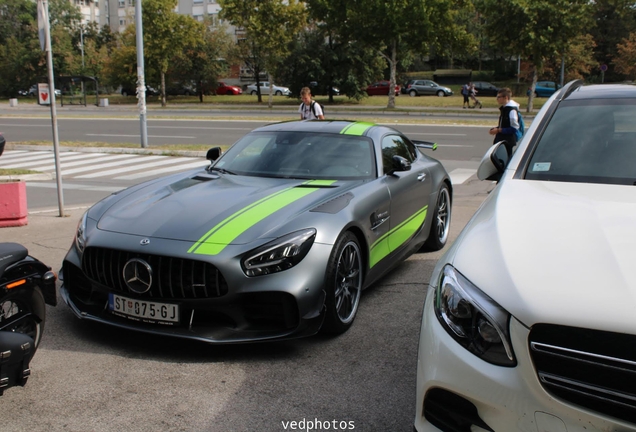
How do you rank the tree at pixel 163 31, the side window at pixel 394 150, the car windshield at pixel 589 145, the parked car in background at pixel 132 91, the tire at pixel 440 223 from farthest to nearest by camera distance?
the parked car in background at pixel 132 91
the tree at pixel 163 31
the tire at pixel 440 223
the side window at pixel 394 150
the car windshield at pixel 589 145

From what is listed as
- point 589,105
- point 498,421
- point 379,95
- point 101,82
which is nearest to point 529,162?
point 589,105

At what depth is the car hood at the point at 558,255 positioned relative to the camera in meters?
2.08

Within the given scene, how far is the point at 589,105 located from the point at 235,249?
244 cm

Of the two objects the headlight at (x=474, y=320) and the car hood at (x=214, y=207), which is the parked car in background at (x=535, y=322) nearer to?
the headlight at (x=474, y=320)

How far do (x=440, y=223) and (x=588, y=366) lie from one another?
4.97m

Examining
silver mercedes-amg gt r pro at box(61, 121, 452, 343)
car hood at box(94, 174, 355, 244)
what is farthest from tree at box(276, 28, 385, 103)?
car hood at box(94, 174, 355, 244)

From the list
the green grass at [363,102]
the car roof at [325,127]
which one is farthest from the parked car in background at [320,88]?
the car roof at [325,127]

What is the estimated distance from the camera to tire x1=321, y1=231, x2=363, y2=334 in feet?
13.7

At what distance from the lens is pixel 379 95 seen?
55.4m

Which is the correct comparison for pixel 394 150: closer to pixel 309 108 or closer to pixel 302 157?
pixel 302 157

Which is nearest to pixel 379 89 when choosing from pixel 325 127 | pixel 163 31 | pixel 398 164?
pixel 163 31

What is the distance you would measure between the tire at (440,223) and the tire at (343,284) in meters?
2.17

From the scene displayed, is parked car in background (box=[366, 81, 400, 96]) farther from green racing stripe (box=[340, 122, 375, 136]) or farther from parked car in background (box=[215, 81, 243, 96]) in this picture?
green racing stripe (box=[340, 122, 375, 136])

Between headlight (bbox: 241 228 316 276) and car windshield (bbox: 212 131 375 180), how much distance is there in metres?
1.42
